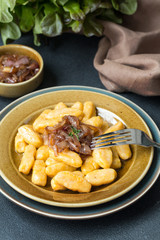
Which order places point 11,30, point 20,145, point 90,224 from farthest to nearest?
point 11,30 < point 20,145 < point 90,224

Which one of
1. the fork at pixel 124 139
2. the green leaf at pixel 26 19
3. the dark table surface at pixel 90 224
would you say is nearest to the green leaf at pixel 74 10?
the green leaf at pixel 26 19

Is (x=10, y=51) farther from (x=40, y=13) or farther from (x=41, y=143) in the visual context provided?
(x=41, y=143)

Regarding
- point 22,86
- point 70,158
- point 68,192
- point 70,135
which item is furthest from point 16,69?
point 68,192

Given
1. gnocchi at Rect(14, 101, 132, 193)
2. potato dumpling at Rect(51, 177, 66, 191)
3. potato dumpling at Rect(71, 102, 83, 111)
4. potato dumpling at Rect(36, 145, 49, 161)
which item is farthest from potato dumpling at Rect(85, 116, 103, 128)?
potato dumpling at Rect(51, 177, 66, 191)

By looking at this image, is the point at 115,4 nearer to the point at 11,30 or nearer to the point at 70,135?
the point at 11,30

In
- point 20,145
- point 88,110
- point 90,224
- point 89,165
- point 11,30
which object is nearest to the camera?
point 90,224

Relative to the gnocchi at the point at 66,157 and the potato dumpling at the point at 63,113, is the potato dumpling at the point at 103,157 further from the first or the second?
the potato dumpling at the point at 63,113

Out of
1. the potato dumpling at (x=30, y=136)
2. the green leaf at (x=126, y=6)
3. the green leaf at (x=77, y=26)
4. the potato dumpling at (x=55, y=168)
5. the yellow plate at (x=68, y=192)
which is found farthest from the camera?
the green leaf at (x=126, y=6)
